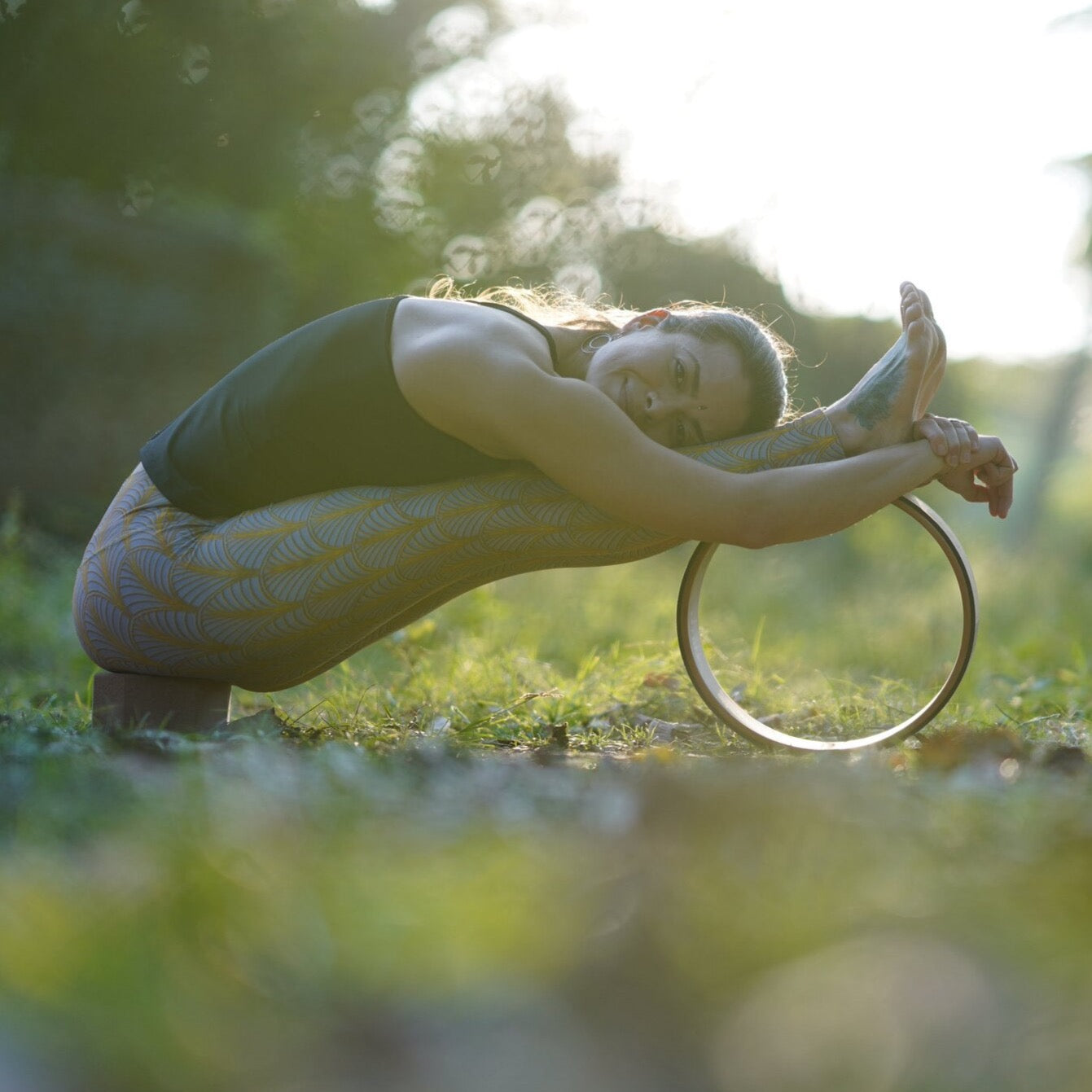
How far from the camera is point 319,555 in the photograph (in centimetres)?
275

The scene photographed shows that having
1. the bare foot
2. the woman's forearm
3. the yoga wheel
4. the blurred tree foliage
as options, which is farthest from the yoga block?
the blurred tree foliage

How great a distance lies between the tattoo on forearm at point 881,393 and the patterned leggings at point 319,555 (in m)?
0.09

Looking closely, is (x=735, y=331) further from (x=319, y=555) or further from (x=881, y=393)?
(x=319, y=555)

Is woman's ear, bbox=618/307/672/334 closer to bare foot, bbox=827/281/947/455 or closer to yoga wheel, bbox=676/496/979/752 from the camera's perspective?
bare foot, bbox=827/281/947/455

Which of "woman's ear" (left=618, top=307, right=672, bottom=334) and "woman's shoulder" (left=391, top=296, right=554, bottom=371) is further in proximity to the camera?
"woman's ear" (left=618, top=307, right=672, bottom=334)

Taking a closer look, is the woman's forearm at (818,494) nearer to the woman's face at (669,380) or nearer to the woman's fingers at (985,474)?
the woman's fingers at (985,474)

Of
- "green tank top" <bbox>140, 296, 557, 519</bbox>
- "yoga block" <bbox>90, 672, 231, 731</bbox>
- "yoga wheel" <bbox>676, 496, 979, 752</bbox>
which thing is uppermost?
"green tank top" <bbox>140, 296, 557, 519</bbox>

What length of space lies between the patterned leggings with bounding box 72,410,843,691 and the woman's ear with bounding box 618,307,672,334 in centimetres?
36

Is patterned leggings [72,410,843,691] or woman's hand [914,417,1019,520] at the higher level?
woman's hand [914,417,1019,520]

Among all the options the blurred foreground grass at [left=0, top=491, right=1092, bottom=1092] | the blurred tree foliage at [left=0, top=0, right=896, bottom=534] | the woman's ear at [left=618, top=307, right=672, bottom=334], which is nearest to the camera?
the blurred foreground grass at [left=0, top=491, right=1092, bottom=1092]

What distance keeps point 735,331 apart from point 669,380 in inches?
9.0

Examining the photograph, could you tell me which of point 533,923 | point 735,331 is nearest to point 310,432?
point 735,331

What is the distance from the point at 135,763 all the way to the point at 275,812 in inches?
27.6

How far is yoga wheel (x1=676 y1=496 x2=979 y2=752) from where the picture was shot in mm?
2953
